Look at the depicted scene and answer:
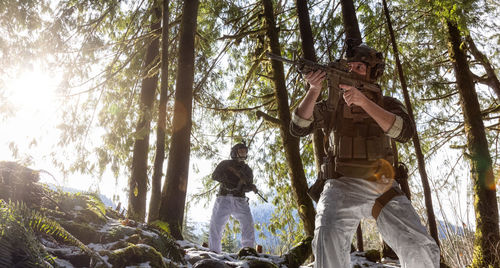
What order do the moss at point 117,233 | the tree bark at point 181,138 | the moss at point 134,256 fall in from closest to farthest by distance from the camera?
1. the moss at point 134,256
2. the moss at point 117,233
3. the tree bark at point 181,138

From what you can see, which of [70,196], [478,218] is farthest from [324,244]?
[478,218]

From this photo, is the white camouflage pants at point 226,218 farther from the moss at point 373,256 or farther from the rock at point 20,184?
the rock at point 20,184

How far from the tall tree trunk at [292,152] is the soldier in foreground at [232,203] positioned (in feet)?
3.38

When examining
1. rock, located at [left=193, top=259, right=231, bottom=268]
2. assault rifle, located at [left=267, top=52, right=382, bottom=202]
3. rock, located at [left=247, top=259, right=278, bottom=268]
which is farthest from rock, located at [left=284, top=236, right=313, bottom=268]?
assault rifle, located at [left=267, top=52, right=382, bottom=202]

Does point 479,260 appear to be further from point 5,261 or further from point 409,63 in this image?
point 5,261

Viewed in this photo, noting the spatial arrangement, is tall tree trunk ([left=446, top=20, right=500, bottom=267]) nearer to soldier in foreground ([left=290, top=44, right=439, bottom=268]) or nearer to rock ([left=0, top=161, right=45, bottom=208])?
soldier in foreground ([left=290, top=44, right=439, bottom=268])

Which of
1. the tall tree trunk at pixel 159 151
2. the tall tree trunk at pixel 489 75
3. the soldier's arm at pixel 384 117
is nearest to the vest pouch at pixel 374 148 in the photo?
the soldier's arm at pixel 384 117

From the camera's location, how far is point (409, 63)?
282 inches

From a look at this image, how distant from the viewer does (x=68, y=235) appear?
1845 mm

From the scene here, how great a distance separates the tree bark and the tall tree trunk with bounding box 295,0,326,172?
2032 mm

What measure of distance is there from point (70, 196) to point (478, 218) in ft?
22.7

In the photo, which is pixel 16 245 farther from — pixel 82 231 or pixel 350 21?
pixel 350 21

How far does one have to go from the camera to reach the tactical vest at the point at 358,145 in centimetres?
242

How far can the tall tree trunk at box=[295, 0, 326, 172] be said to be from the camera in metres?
5.74
